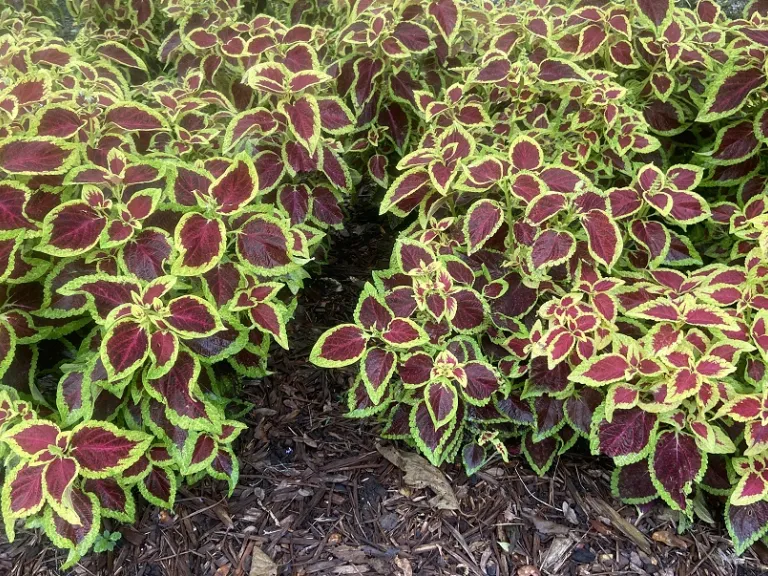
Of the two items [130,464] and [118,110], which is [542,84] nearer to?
[118,110]

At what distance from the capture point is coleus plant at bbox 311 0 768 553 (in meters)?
1.51

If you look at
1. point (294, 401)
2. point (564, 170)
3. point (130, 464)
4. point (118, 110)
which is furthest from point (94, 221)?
point (564, 170)

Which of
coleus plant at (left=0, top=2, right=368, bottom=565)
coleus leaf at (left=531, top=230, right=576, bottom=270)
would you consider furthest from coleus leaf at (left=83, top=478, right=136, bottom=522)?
coleus leaf at (left=531, top=230, right=576, bottom=270)

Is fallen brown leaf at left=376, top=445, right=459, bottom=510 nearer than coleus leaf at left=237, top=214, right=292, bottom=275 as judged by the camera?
No

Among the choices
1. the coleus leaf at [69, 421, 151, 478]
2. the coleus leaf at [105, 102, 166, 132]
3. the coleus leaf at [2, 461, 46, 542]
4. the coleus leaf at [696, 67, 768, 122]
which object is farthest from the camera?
the coleus leaf at [696, 67, 768, 122]

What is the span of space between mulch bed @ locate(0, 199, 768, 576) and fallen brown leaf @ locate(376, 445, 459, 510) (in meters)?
0.02

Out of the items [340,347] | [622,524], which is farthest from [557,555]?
[340,347]

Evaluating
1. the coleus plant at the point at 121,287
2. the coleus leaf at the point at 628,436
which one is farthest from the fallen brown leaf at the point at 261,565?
the coleus leaf at the point at 628,436

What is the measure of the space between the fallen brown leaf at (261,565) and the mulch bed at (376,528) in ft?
0.04

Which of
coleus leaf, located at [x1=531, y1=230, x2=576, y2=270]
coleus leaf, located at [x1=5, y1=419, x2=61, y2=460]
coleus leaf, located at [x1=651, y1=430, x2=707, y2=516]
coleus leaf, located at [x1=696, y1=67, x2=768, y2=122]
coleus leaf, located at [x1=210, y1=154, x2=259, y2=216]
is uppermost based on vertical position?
coleus leaf, located at [x1=696, y1=67, x2=768, y2=122]

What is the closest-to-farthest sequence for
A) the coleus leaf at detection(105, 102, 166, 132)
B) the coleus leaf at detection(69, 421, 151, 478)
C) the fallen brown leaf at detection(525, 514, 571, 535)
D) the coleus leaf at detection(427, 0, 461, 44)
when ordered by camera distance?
the coleus leaf at detection(69, 421, 151, 478), the coleus leaf at detection(105, 102, 166, 132), the fallen brown leaf at detection(525, 514, 571, 535), the coleus leaf at detection(427, 0, 461, 44)

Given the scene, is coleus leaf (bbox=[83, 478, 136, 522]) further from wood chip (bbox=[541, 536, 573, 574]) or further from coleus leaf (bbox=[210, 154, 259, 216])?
wood chip (bbox=[541, 536, 573, 574])

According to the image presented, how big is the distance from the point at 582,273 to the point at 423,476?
30.1 inches

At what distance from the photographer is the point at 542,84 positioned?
6.27 ft
